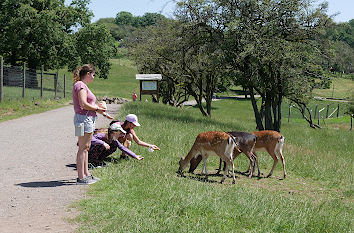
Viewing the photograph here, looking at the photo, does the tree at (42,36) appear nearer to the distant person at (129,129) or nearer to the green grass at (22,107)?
the green grass at (22,107)

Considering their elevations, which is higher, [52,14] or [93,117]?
[52,14]

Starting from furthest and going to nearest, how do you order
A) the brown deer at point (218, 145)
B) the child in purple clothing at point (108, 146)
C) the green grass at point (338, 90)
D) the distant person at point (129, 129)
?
the green grass at point (338, 90) < the distant person at point (129, 129) < the brown deer at point (218, 145) < the child in purple clothing at point (108, 146)

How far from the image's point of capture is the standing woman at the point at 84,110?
6934 mm

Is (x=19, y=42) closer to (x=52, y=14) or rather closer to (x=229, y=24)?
(x=52, y=14)

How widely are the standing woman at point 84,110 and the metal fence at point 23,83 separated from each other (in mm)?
13961

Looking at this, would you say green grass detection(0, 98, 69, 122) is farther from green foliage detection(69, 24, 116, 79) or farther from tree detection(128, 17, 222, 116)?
green foliage detection(69, 24, 116, 79)

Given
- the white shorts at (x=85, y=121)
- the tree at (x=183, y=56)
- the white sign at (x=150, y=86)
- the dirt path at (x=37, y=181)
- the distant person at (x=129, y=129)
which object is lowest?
the dirt path at (x=37, y=181)

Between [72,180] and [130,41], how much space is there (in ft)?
131

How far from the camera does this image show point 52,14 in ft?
140

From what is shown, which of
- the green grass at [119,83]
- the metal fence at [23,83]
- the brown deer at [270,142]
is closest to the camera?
the brown deer at [270,142]

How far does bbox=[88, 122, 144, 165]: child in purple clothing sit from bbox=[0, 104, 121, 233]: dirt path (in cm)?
52

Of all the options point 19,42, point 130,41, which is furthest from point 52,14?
point 130,41

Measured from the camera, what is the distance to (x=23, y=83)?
22953 millimetres

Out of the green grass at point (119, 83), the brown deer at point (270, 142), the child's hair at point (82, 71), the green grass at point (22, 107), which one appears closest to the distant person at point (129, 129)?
the child's hair at point (82, 71)
